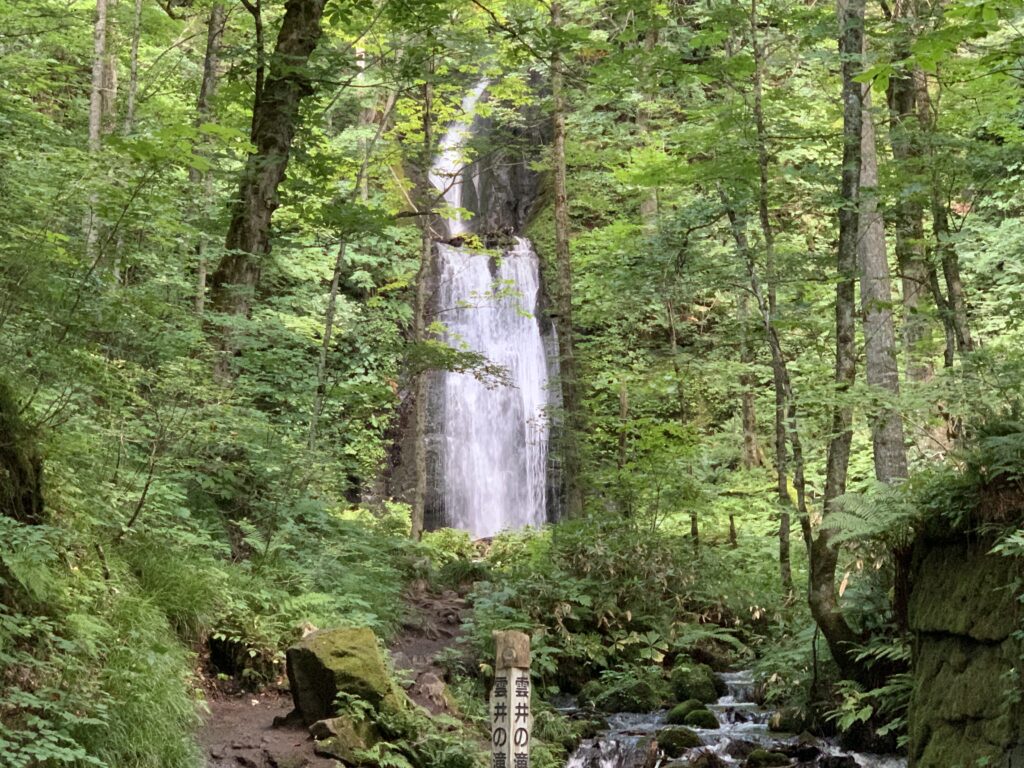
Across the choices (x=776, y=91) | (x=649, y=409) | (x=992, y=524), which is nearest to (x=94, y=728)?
(x=992, y=524)

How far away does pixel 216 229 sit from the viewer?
30.9 feet

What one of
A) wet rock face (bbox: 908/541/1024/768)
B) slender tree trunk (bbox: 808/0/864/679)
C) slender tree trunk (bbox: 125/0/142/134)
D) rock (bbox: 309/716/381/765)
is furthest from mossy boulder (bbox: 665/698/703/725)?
slender tree trunk (bbox: 125/0/142/134)

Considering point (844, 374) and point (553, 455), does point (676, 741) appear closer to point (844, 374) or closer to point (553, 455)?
point (844, 374)

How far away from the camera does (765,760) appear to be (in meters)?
6.79

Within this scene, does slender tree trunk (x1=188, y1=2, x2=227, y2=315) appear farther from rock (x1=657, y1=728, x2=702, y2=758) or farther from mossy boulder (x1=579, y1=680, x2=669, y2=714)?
rock (x1=657, y1=728, x2=702, y2=758)

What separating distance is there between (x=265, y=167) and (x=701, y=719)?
6794 mm

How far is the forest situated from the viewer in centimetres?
515

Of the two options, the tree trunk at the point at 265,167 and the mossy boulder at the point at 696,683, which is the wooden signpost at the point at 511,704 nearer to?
the mossy boulder at the point at 696,683

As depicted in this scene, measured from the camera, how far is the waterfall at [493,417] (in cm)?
1923

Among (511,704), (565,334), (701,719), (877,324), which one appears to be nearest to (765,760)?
(701,719)

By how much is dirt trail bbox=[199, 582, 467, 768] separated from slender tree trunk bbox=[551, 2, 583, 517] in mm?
4277

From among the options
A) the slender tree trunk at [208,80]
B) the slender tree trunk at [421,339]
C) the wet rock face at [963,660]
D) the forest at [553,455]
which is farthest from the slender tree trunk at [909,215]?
the slender tree trunk at [208,80]

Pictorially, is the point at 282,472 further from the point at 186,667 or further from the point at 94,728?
the point at 94,728

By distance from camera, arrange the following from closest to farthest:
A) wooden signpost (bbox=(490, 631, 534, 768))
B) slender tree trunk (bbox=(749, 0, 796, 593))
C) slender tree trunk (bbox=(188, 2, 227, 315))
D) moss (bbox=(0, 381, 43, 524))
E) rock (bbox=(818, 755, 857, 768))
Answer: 1. wooden signpost (bbox=(490, 631, 534, 768))
2. moss (bbox=(0, 381, 43, 524))
3. rock (bbox=(818, 755, 857, 768))
4. slender tree trunk (bbox=(749, 0, 796, 593))
5. slender tree trunk (bbox=(188, 2, 227, 315))
